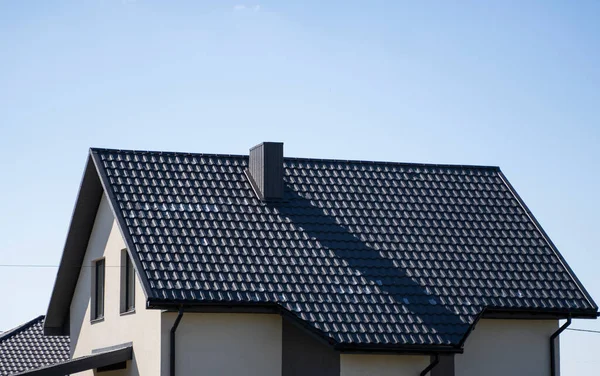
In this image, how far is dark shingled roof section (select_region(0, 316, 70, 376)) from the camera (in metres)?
31.6

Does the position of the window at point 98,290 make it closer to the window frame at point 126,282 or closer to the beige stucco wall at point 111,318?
the beige stucco wall at point 111,318

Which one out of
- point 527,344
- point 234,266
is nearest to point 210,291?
point 234,266

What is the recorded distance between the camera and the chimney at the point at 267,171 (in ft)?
68.5

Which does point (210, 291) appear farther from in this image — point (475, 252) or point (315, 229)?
point (475, 252)

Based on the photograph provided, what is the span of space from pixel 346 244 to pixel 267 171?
85.2 inches

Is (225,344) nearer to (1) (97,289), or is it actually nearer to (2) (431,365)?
(2) (431,365)

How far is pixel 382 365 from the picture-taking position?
737 inches

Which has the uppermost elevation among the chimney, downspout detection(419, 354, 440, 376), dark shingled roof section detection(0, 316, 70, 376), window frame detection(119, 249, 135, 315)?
the chimney

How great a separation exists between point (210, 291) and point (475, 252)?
5732 mm

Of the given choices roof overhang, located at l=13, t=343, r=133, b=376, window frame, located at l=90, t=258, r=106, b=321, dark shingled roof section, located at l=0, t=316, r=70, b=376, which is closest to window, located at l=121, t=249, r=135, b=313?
roof overhang, located at l=13, t=343, r=133, b=376

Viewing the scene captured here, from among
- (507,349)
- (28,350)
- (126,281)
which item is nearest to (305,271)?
(126,281)

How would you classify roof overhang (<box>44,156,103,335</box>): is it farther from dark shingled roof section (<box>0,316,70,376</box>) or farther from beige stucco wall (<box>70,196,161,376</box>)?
dark shingled roof section (<box>0,316,70,376</box>)

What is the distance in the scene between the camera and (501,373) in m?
19.9

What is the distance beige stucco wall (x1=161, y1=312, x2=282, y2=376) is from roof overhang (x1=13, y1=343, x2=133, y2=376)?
70.6 inches
